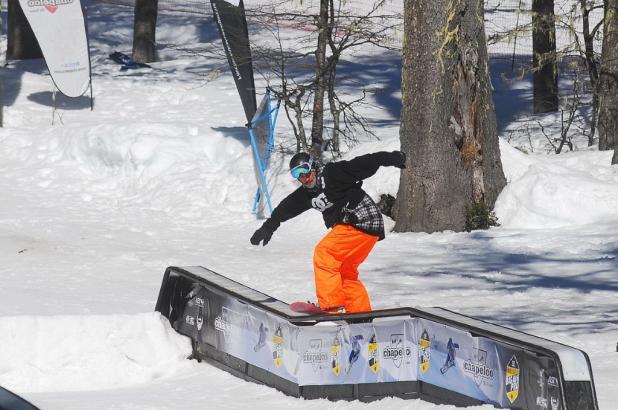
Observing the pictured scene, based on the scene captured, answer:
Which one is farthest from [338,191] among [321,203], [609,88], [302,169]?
[609,88]

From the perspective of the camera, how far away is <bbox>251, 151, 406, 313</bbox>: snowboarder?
8531 mm

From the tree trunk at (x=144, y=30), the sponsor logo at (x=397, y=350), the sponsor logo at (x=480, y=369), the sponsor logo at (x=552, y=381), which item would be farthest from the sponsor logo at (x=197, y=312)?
the tree trunk at (x=144, y=30)

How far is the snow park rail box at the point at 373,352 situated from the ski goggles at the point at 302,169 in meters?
0.96

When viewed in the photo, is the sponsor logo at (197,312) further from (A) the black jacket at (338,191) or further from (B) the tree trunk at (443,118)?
(B) the tree trunk at (443,118)

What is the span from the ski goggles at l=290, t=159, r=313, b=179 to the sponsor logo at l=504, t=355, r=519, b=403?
9.47 feet

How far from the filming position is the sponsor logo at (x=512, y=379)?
6047 mm

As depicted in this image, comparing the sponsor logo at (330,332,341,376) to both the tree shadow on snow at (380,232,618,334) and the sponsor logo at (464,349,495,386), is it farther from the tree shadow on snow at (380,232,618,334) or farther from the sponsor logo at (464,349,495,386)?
the tree shadow on snow at (380,232,618,334)

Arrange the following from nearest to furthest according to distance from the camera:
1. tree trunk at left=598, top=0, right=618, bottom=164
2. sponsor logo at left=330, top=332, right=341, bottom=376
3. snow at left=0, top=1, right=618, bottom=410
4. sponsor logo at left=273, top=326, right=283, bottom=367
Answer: sponsor logo at left=330, top=332, right=341, bottom=376 < sponsor logo at left=273, top=326, right=283, bottom=367 < snow at left=0, top=1, right=618, bottom=410 < tree trunk at left=598, top=0, right=618, bottom=164

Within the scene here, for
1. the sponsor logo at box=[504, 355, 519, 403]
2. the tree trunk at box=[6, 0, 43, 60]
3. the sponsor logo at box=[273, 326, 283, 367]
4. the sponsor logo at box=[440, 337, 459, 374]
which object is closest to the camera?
the sponsor logo at box=[504, 355, 519, 403]

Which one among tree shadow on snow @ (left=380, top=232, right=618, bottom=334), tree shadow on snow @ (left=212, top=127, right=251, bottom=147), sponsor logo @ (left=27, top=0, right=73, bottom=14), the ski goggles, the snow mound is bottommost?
tree shadow on snow @ (left=380, top=232, right=618, bottom=334)

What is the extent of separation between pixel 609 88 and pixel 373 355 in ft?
31.9

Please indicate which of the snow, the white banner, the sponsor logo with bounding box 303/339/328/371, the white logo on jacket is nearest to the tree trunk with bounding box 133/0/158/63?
the snow

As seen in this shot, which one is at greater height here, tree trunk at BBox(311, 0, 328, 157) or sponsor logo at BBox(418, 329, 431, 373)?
tree trunk at BBox(311, 0, 328, 157)

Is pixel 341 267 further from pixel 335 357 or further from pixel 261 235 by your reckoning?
pixel 335 357
